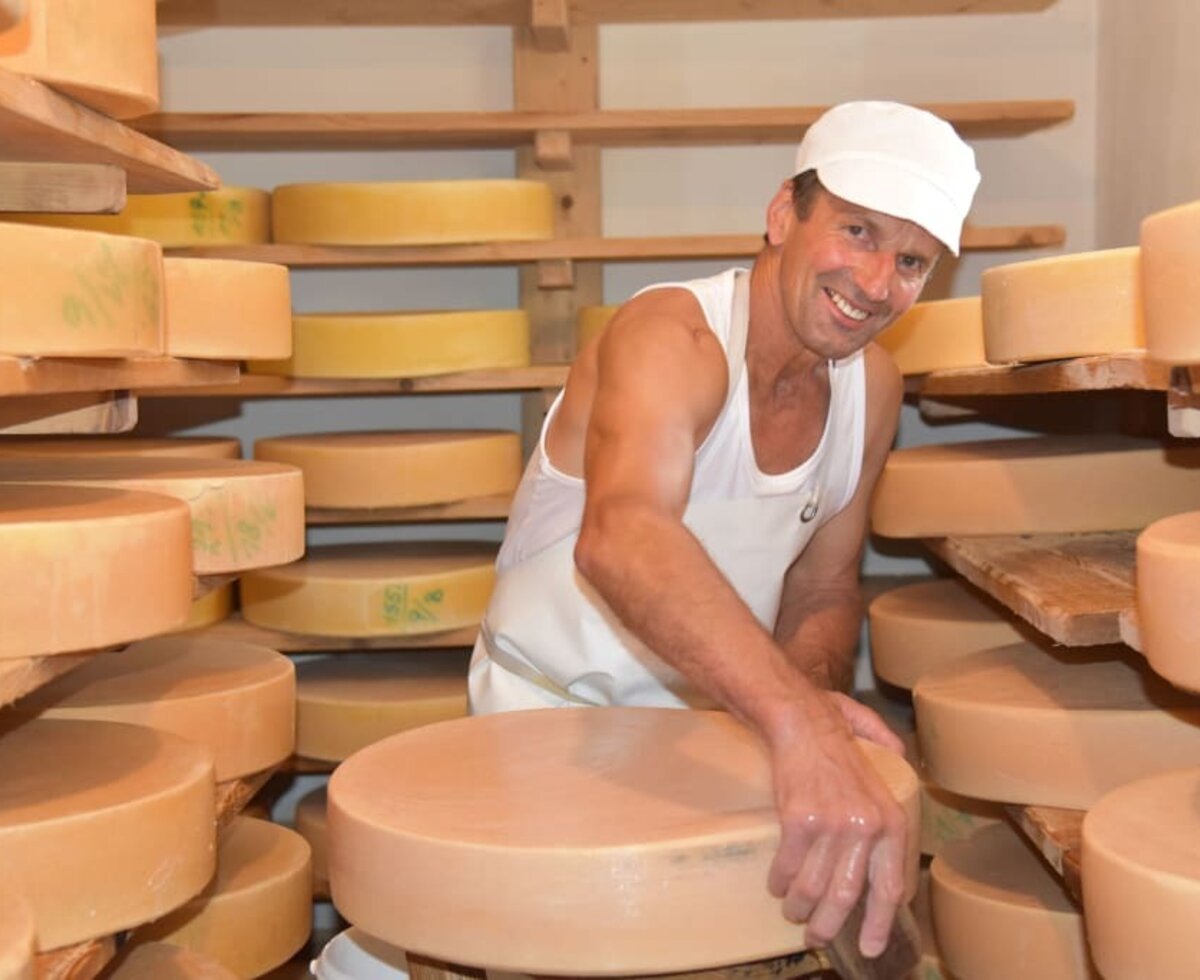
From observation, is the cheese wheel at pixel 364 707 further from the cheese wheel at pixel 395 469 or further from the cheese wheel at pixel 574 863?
the cheese wheel at pixel 574 863

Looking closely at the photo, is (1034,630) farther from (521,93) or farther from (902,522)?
(521,93)

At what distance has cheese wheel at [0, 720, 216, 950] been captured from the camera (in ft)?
7.20

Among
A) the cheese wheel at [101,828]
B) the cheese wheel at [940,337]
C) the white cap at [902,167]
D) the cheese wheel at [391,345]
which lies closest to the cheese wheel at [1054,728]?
the white cap at [902,167]

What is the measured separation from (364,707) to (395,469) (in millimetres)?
534

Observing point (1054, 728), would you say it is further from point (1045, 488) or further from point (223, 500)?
point (223, 500)

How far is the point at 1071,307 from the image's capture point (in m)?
2.55

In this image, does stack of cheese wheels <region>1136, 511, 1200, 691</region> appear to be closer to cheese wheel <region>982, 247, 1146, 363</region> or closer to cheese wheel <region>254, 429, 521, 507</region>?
cheese wheel <region>982, 247, 1146, 363</region>

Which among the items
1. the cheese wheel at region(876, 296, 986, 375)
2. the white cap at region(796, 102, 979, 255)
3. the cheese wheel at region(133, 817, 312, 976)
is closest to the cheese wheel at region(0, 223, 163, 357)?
the white cap at region(796, 102, 979, 255)

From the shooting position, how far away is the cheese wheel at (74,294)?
2057mm

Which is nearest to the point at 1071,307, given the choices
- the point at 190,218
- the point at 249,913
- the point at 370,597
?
the point at 249,913

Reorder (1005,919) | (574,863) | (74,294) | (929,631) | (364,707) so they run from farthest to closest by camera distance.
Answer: (364,707)
(929,631)
(1005,919)
(74,294)
(574,863)

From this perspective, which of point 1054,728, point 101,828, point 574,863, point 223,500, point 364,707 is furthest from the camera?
point 364,707

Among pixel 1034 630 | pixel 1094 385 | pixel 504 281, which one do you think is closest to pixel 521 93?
pixel 504 281

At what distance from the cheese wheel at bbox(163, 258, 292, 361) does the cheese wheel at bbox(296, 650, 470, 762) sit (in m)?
1.02
